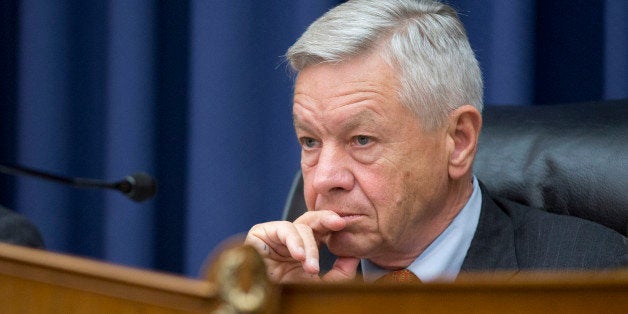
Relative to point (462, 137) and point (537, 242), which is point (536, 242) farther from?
point (462, 137)

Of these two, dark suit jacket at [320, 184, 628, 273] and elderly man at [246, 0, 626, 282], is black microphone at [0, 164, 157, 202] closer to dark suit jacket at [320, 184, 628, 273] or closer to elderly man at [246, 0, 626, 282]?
elderly man at [246, 0, 626, 282]

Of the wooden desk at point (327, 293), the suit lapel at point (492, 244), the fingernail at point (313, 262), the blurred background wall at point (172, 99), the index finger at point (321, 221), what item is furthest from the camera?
the blurred background wall at point (172, 99)

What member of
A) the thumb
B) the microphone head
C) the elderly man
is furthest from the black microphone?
the thumb

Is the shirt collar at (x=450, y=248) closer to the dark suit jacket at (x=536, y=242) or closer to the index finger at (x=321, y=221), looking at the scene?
the dark suit jacket at (x=536, y=242)

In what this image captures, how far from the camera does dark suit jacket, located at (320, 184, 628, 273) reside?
1.30 m

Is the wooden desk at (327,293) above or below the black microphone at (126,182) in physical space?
above

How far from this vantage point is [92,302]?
0.49 m

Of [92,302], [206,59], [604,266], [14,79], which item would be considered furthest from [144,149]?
[92,302]

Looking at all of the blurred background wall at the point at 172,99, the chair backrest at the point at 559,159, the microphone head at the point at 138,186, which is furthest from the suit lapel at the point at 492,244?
the blurred background wall at the point at 172,99

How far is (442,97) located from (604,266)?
35 centimetres

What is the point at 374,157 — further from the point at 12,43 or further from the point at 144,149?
the point at 12,43

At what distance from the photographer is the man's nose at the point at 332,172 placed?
1.28m

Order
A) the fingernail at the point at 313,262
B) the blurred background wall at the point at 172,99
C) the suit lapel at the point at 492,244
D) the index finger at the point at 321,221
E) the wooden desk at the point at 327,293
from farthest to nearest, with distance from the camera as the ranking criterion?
the blurred background wall at the point at 172,99 → the suit lapel at the point at 492,244 → the index finger at the point at 321,221 → the fingernail at the point at 313,262 → the wooden desk at the point at 327,293

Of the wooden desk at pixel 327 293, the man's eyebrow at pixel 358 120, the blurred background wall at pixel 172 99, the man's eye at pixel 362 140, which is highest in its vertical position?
the wooden desk at pixel 327 293
